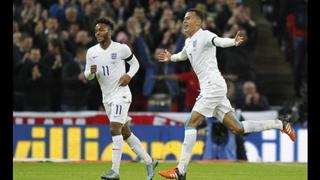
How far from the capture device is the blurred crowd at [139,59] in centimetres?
2022

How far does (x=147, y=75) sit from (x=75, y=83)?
1589 millimetres

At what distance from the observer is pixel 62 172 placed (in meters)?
15.2

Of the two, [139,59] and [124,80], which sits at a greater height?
[139,59]

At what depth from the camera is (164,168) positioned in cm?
1628

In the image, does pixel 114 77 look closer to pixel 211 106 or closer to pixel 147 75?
pixel 211 106

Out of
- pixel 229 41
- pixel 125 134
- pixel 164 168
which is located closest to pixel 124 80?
pixel 125 134

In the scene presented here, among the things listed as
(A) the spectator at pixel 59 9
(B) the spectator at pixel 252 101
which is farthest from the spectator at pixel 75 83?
(B) the spectator at pixel 252 101

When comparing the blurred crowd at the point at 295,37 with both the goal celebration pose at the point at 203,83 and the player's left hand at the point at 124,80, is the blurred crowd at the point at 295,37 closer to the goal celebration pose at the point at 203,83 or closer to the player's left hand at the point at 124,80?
the goal celebration pose at the point at 203,83

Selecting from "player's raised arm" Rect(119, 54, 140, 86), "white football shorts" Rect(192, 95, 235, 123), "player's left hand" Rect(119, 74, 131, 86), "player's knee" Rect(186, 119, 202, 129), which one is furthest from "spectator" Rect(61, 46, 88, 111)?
"player's knee" Rect(186, 119, 202, 129)

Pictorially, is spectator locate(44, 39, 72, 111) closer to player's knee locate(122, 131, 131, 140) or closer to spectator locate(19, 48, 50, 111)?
spectator locate(19, 48, 50, 111)

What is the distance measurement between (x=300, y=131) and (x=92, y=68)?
257 inches

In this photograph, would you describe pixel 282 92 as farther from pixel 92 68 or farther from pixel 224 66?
pixel 92 68

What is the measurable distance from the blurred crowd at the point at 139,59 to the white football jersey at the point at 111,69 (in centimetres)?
610

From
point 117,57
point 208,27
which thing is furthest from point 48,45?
point 117,57
